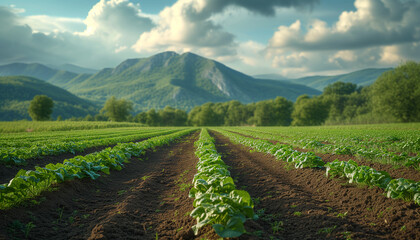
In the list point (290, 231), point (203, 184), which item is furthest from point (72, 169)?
point (290, 231)

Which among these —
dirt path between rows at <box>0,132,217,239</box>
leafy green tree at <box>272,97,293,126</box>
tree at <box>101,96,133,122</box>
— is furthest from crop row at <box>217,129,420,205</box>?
tree at <box>101,96,133,122</box>

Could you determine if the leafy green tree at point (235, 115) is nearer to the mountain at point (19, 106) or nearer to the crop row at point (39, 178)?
the crop row at point (39, 178)

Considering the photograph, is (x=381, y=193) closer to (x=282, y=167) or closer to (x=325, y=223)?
(x=325, y=223)

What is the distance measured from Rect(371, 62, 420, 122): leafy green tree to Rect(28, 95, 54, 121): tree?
4719 inches

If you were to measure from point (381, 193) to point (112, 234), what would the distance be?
6421 mm

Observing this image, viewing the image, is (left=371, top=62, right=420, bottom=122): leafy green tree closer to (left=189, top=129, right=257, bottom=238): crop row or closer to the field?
the field

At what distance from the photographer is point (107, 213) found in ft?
19.1

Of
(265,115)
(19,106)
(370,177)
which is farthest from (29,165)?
(19,106)

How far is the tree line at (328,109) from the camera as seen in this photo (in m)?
53.3

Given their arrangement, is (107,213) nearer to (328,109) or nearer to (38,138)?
(38,138)

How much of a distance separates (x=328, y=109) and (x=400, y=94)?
144 feet

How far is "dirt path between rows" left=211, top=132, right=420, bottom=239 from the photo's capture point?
169 inches

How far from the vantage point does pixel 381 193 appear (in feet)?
18.1

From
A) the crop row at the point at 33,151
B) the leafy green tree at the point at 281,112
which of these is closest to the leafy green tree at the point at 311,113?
the leafy green tree at the point at 281,112
